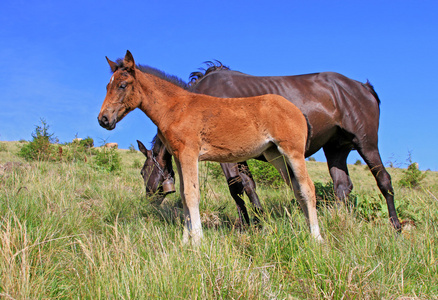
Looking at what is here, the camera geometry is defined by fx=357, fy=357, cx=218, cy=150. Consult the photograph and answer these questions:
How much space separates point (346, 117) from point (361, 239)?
306cm

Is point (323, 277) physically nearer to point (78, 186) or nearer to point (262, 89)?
point (262, 89)

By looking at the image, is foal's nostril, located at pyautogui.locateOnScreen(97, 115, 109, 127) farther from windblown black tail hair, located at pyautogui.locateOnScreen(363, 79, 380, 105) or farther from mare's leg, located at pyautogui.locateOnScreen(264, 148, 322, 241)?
windblown black tail hair, located at pyautogui.locateOnScreen(363, 79, 380, 105)

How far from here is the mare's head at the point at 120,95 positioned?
434 centimetres

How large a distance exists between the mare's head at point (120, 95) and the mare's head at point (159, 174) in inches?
78.0

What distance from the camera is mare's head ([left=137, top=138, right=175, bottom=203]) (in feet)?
20.8

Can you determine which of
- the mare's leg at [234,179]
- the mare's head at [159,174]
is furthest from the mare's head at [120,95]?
the mare's head at [159,174]

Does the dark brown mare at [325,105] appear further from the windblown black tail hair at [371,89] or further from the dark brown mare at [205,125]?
the dark brown mare at [205,125]

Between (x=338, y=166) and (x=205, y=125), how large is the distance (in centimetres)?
391

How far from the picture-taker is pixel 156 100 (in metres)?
4.61

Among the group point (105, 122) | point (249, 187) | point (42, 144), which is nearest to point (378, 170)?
point (249, 187)

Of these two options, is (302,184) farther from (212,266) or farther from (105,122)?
(105,122)

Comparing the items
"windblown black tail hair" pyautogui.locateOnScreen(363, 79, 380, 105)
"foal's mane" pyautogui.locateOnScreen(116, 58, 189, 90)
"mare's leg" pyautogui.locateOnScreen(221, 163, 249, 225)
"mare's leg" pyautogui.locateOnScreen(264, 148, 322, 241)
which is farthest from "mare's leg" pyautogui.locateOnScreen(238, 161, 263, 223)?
"windblown black tail hair" pyautogui.locateOnScreen(363, 79, 380, 105)

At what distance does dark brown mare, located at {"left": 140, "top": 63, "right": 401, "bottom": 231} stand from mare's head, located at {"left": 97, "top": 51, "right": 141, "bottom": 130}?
5.67ft

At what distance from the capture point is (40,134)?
1247 cm
